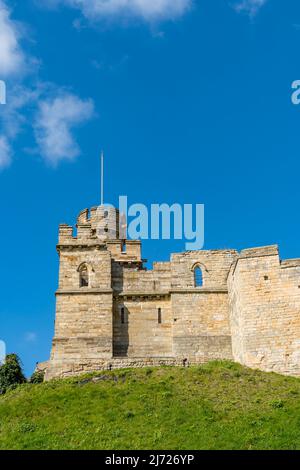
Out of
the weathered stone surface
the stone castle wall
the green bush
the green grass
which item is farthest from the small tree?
the stone castle wall

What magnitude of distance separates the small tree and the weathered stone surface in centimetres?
786

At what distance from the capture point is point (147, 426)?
19.7 meters

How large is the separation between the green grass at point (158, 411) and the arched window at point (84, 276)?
5.76 metres

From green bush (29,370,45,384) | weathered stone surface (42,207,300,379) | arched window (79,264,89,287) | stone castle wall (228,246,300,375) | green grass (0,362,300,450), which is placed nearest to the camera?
green grass (0,362,300,450)

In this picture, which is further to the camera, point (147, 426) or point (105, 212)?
point (105, 212)

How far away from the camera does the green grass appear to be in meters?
18.6

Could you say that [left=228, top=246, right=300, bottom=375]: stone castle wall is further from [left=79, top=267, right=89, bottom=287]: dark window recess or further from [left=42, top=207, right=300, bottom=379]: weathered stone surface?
[left=79, top=267, right=89, bottom=287]: dark window recess

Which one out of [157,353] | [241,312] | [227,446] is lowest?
[227,446]

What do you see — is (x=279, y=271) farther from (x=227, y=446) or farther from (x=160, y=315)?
(x=227, y=446)

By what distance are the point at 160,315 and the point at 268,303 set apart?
5.96 meters

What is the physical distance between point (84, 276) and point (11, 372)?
850 centimetres

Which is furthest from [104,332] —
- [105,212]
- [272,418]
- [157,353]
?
[272,418]

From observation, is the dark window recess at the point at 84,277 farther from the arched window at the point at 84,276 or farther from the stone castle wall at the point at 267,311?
the stone castle wall at the point at 267,311

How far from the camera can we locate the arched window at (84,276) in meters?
30.3
